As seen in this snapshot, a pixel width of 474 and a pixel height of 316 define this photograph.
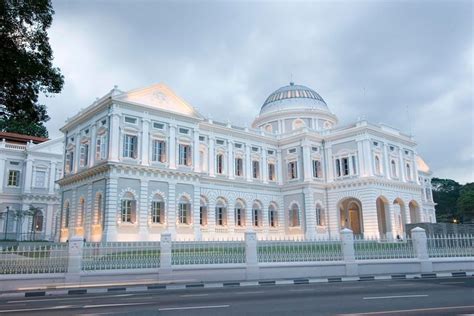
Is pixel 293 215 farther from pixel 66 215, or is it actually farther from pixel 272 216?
pixel 66 215

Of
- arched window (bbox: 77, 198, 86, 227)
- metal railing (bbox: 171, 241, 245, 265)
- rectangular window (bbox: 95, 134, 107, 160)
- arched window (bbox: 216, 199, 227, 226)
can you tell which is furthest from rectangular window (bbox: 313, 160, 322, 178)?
metal railing (bbox: 171, 241, 245, 265)

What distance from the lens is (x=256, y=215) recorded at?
35.5 meters

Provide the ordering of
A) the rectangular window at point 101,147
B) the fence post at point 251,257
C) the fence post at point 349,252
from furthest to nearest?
the rectangular window at point 101,147, the fence post at point 349,252, the fence post at point 251,257

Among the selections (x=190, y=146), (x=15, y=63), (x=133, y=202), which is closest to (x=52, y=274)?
(x=15, y=63)

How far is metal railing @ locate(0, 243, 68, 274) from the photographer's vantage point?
44.7 ft

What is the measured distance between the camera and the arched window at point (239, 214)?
33.9 metres

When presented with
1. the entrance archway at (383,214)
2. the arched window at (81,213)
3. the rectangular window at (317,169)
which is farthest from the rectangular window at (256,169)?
the arched window at (81,213)

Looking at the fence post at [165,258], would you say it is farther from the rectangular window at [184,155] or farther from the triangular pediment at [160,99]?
the rectangular window at [184,155]

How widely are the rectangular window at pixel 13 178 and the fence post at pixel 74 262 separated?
30.1 metres

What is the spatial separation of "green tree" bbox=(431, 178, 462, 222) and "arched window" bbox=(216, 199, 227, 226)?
164 feet

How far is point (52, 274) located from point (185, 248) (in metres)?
4.61

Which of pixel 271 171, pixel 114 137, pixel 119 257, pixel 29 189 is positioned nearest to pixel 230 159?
pixel 271 171

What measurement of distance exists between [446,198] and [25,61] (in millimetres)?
75511

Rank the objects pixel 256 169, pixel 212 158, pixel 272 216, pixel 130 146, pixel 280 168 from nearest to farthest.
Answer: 1. pixel 130 146
2. pixel 212 158
3. pixel 256 169
4. pixel 272 216
5. pixel 280 168
